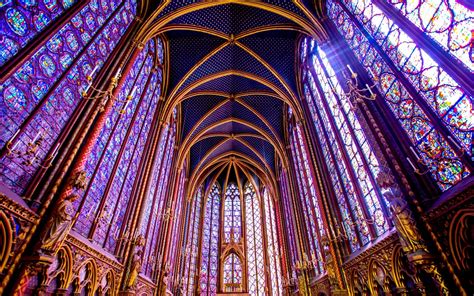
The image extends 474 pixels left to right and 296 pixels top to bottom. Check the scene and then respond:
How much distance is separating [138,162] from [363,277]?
33.6 feet

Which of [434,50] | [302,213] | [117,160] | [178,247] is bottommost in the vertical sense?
[434,50]

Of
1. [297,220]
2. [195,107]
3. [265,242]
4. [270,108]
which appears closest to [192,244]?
[265,242]

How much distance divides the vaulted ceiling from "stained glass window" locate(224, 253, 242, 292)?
25.9 ft

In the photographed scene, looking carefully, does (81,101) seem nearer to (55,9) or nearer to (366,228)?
(55,9)

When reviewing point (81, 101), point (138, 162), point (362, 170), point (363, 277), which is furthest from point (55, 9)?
point (363, 277)

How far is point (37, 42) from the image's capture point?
228 inches

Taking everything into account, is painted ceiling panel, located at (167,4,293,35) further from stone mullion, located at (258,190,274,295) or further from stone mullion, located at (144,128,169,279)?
stone mullion, located at (258,190,274,295)

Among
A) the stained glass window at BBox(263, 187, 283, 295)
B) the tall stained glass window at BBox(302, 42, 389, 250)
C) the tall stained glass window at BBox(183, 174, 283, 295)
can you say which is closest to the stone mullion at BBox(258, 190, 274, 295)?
→ the tall stained glass window at BBox(183, 174, 283, 295)

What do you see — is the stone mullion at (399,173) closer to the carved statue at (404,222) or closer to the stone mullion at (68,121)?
the carved statue at (404,222)

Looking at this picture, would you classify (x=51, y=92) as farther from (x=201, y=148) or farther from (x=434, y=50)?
(x=201, y=148)

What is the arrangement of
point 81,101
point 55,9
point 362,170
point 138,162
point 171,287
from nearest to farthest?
point 55,9 < point 81,101 < point 362,170 < point 138,162 < point 171,287

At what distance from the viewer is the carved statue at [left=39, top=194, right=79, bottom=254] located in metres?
5.08

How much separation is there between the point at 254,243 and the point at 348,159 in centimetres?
1646

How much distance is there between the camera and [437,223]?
507 cm
